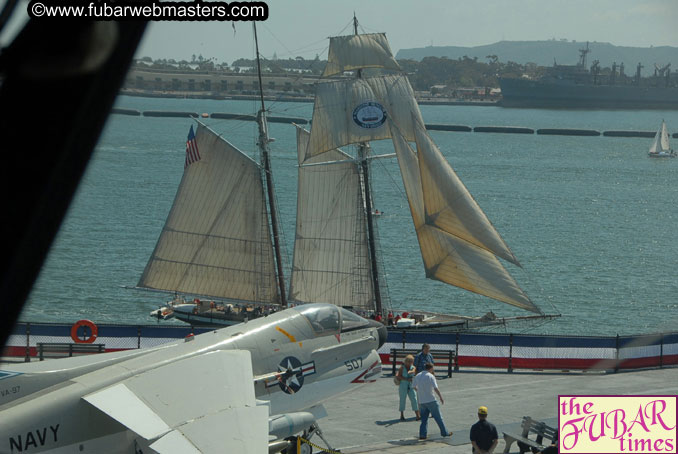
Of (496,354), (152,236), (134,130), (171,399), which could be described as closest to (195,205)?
(496,354)

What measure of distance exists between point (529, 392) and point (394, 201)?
80724mm

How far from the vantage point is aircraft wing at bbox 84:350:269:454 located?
48.3 feet

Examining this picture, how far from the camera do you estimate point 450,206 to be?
41000mm

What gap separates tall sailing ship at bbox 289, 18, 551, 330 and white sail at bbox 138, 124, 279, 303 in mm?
2548

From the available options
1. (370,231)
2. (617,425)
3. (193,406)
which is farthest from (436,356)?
(370,231)

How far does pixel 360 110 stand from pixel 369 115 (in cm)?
56

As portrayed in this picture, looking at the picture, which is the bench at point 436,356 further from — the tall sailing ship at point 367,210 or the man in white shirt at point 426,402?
the tall sailing ship at point 367,210

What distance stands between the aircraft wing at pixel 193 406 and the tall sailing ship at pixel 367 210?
2499 centimetres

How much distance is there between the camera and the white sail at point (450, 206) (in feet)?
132

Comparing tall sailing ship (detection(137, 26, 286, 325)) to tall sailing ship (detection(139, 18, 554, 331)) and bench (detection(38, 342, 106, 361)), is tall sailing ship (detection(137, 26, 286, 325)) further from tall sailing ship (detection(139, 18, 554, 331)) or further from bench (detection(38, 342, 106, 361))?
bench (detection(38, 342, 106, 361))

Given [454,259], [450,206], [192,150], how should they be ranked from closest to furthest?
[450,206] < [454,259] < [192,150]

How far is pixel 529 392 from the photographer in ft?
76.5

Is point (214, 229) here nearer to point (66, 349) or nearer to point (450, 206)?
point (450, 206)

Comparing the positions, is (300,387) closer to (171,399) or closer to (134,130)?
(171,399)
